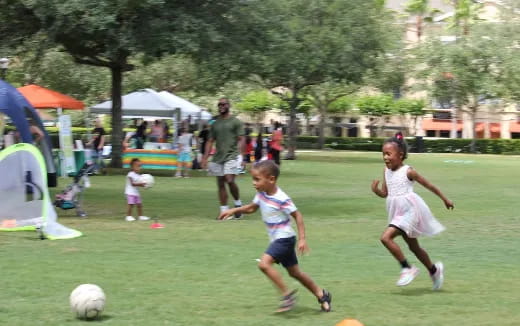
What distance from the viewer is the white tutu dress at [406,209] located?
8.32 meters

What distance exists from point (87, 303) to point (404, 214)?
3.11 meters

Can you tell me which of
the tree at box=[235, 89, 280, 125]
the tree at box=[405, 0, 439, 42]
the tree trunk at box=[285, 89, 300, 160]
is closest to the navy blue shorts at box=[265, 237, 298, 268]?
the tree trunk at box=[285, 89, 300, 160]

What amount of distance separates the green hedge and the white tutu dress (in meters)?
47.4

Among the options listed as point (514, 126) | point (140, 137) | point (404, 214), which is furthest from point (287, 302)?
point (514, 126)

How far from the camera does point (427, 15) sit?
77.8 m

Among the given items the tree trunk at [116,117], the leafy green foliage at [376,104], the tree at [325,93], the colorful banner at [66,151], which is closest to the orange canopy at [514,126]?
the leafy green foliage at [376,104]

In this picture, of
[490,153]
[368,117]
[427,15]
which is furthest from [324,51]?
[427,15]

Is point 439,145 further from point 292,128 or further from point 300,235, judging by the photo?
Result: point 300,235

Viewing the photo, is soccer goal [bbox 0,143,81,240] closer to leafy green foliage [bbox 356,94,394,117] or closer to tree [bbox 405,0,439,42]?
leafy green foliage [bbox 356,94,394,117]

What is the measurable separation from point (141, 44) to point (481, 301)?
37.4ft

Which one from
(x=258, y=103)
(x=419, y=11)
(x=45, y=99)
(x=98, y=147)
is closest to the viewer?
(x=45, y=99)

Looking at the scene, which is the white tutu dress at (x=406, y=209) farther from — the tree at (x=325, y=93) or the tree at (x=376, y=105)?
the tree at (x=376, y=105)

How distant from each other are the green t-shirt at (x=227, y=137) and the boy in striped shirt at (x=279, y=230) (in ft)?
23.4

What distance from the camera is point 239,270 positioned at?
937 centimetres
